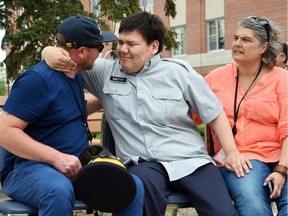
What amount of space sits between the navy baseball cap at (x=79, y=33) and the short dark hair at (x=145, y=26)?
25 cm

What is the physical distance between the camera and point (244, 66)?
3.21 meters

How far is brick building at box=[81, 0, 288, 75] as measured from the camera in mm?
20953

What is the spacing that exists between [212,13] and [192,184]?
67.3 feet

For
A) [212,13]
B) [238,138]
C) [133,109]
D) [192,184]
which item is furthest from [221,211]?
[212,13]

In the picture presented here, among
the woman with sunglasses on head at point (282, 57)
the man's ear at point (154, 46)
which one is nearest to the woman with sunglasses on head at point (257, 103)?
the woman with sunglasses on head at point (282, 57)

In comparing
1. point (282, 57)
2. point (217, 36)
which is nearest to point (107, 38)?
point (282, 57)

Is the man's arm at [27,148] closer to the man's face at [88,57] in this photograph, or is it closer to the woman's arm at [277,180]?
the man's face at [88,57]

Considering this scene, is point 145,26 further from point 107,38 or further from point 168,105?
point 168,105

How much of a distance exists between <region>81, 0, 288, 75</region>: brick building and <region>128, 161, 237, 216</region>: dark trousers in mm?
18215

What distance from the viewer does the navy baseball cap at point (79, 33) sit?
2.75m

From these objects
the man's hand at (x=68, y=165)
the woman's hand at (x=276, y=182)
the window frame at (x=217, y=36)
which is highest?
the man's hand at (x=68, y=165)

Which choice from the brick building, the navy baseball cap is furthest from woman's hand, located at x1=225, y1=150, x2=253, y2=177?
the brick building

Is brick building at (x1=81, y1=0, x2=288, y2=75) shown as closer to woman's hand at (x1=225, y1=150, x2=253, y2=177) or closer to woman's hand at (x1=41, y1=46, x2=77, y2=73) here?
woman's hand at (x1=225, y1=150, x2=253, y2=177)

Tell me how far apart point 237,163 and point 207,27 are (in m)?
20.8
